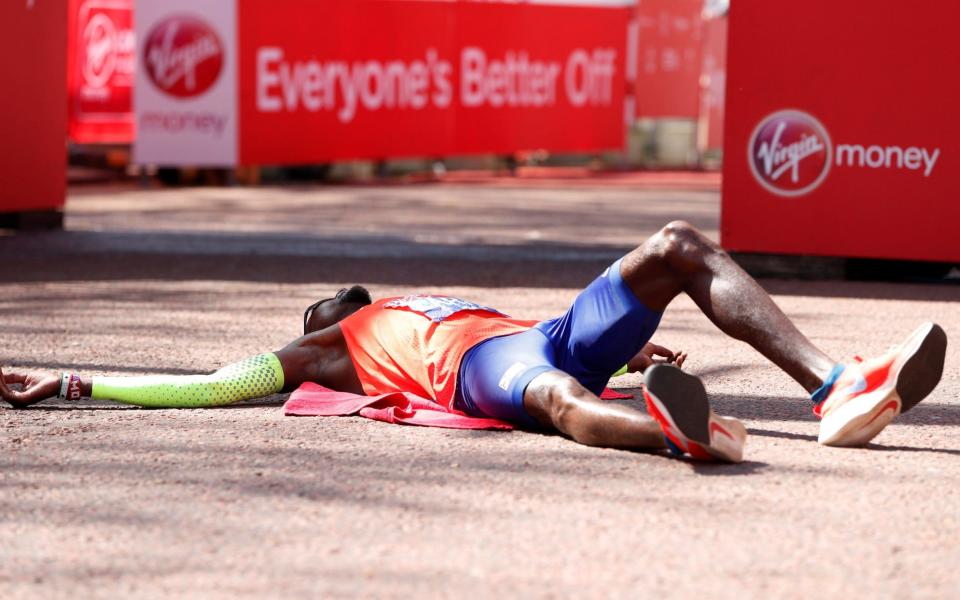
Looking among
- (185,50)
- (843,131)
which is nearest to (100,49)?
(185,50)

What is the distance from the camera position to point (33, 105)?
42.6 ft

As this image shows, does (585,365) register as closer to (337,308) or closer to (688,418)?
(688,418)

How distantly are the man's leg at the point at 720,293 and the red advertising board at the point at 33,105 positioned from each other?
8953 millimetres

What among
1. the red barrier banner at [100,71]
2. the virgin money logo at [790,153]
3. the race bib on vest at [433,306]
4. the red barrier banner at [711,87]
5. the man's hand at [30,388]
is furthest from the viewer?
the red barrier banner at [711,87]

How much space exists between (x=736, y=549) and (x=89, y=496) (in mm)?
1741

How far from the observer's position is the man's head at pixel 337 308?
558 centimetres

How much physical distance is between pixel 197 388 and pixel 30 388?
0.58 m

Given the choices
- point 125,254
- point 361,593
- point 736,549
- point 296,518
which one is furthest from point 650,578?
point 125,254

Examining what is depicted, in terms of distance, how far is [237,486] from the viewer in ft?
14.2

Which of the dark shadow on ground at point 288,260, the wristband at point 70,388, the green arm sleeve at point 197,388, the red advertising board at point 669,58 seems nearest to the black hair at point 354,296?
the green arm sleeve at point 197,388

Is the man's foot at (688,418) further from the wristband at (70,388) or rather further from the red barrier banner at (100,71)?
the red barrier banner at (100,71)

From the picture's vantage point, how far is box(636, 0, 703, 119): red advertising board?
24484 millimetres

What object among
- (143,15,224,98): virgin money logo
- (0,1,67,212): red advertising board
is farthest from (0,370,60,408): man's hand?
(143,15,224,98): virgin money logo

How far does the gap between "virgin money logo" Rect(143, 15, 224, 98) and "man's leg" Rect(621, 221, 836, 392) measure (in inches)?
548
